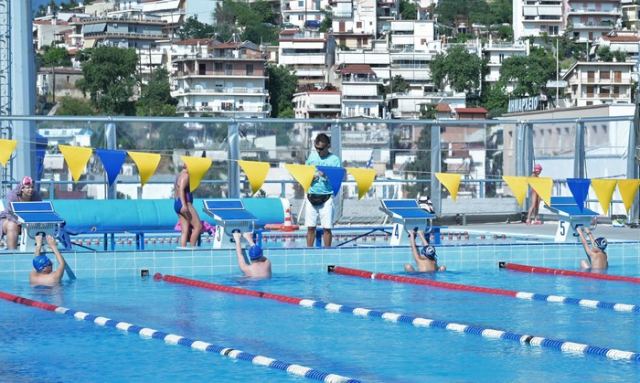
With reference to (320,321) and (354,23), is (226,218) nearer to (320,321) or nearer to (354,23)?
(320,321)

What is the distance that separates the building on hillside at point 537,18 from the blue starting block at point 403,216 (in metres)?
156

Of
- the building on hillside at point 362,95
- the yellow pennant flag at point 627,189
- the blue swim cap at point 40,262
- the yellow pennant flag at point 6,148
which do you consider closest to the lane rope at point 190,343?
the blue swim cap at point 40,262

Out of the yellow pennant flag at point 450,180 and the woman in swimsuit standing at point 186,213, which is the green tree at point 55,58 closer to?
the yellow pennant flag at point 450,180

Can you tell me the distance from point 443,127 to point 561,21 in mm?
155879

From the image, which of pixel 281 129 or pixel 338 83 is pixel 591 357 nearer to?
pixel 281 129

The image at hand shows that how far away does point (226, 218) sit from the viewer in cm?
1672

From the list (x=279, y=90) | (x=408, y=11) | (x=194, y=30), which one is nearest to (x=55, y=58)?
(x=194, y=30)

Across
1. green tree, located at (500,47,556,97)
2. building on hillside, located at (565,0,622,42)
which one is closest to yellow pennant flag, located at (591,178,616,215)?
green tree, located at (500,47,556,97)

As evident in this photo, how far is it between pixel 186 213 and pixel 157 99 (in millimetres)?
129193

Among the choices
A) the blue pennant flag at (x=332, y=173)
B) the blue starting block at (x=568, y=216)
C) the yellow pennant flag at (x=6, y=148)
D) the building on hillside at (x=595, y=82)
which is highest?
the building on hillside at (x=595, y=82)

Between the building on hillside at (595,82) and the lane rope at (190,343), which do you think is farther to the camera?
the building on hillside at (595,82)

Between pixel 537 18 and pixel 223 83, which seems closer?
pixel 223 83

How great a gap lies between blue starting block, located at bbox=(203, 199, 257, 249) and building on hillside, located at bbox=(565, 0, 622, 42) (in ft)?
518

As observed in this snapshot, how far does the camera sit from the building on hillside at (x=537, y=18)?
6781 inches
